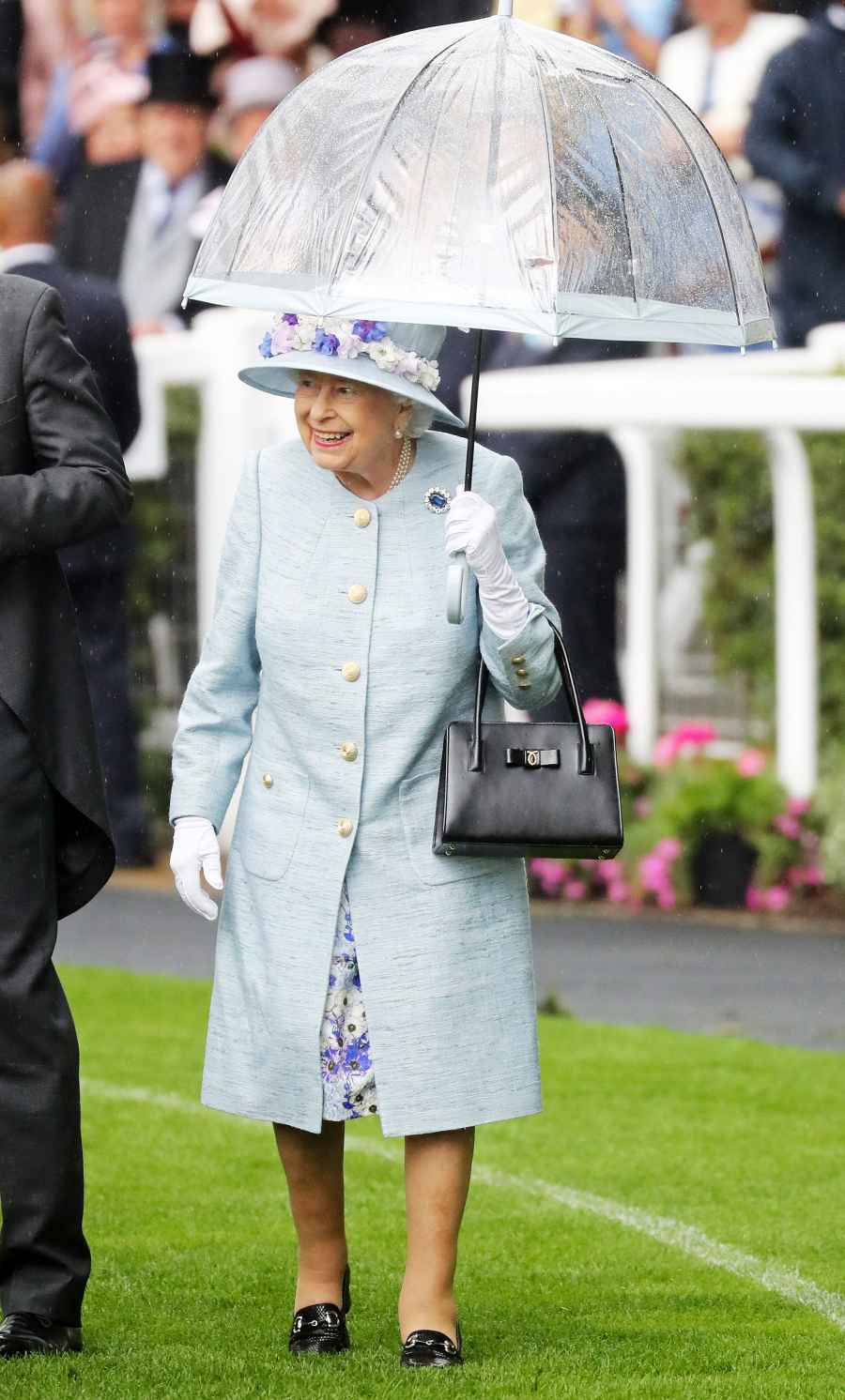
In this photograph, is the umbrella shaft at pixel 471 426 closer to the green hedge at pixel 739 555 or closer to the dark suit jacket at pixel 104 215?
the green hedge at pixel 739 555

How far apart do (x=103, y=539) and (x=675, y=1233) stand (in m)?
6.14

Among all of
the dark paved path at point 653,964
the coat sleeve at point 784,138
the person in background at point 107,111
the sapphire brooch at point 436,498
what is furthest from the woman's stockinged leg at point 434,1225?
the person in background at point 107,111

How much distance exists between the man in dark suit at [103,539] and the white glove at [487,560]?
211 inches

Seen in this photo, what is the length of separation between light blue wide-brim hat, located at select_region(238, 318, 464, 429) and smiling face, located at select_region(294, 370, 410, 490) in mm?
21

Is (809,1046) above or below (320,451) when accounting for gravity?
below

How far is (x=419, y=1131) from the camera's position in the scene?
4.46m

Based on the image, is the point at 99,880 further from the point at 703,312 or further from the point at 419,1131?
the point at 703,312

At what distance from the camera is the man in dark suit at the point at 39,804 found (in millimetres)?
4457

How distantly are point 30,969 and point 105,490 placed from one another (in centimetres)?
79

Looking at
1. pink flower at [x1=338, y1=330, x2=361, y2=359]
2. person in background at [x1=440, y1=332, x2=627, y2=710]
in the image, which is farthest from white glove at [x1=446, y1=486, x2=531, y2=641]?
person in background at [x1=440, y1=332, x2=627, y2=710]

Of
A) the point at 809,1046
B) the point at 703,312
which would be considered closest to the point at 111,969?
the point at 809,1046

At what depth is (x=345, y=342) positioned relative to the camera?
4.39m

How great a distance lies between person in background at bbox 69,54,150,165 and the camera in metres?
13.4

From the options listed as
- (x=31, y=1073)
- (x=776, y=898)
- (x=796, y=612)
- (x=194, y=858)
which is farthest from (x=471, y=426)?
(x=796, y=612)
